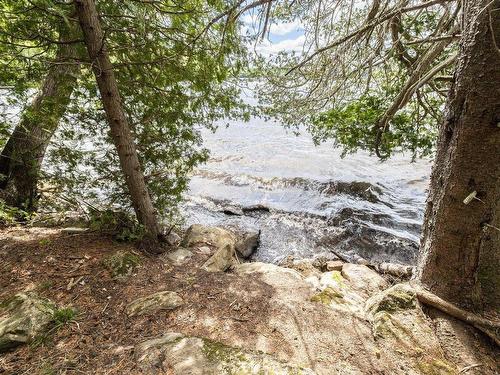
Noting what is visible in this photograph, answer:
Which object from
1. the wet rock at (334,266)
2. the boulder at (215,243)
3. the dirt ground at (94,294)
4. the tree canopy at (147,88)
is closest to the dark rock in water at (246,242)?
the boulder at (215,243)

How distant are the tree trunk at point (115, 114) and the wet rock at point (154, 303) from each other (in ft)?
4.49

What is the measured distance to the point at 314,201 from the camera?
9109 millimetres

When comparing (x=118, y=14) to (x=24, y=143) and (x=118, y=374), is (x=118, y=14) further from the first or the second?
(x=118, y=374)

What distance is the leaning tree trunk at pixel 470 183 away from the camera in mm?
1989

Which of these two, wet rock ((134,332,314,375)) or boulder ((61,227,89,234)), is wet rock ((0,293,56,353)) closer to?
wet rock ((134,332,314,375))

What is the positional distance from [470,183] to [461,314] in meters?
1.18

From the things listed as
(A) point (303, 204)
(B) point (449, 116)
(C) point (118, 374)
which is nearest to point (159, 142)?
(C) point (118, 374)

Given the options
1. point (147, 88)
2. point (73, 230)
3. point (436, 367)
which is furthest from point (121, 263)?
point (436, 367)

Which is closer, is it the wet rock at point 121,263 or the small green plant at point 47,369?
the small green plant at point 47,369

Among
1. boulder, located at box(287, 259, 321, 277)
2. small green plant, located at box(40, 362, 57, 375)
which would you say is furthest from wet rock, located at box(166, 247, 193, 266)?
boulder, located at box(287, 259, 321, 277)

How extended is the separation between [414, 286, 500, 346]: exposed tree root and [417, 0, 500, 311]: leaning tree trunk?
0.32ft

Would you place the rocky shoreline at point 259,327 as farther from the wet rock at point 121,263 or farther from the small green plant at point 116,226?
the small green plant at point 116,226

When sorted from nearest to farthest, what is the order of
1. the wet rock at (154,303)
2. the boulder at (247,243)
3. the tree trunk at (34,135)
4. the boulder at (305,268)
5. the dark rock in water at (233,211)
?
the wet rock at (154,303)
the tree trunk at (34,135)
the boulder at (305,268)
the boulder at (247,243)
the dark rock in water at (233,211)

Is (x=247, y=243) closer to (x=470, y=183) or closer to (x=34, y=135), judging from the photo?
(x=34, y=135)
